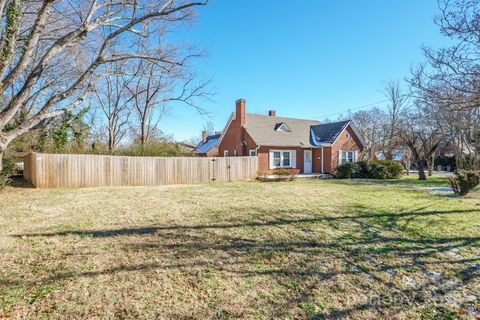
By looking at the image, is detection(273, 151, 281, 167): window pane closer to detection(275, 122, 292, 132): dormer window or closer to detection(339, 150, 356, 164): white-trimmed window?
detection(275, 122, 292, 132): dormer window

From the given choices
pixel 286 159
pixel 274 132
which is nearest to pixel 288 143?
pixel 286 159

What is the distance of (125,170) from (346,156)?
59.7ft

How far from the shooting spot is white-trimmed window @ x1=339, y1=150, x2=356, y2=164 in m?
21.8

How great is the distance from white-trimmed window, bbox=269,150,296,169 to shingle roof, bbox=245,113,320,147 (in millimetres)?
670

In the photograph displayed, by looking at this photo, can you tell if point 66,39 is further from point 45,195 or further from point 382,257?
point 382,257

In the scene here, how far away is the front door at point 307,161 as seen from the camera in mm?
21359

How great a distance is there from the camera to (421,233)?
5.21 metres

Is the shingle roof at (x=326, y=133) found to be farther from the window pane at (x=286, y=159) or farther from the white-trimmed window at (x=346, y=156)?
the window pane at (x=286, y=159)

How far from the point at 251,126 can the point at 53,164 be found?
1366cm

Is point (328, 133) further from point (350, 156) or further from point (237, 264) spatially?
point (237, 264)

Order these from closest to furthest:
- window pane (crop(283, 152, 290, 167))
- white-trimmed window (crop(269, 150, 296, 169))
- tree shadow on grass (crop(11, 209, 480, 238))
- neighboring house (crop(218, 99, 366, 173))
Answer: tree shadow on grass (crop(11, 209, 480, 238)) → neighboring house (crop(218, 99, 366, 173)) → white-trimmed window (crop(269, 150, 296, 169)) → window pane (crop(283, 152, 290, 167))

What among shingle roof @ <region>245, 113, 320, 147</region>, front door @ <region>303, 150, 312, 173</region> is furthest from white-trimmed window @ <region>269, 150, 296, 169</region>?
front door @ <region>303, 150, 312, 173</region>

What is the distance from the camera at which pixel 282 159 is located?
20.2m

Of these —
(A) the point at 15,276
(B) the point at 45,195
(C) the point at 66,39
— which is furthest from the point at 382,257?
(B) the point at 45,195
